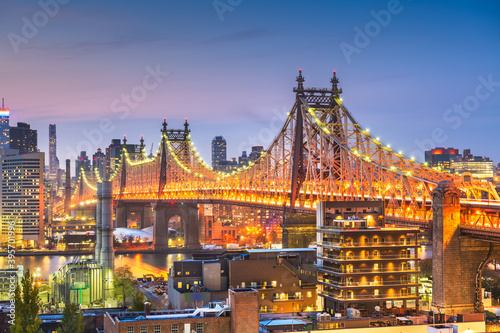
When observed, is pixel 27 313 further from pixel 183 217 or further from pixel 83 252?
pixel 183 217

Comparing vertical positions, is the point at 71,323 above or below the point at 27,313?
below

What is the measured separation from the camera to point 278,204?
8569 centimetres

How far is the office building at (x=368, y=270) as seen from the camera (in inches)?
1911

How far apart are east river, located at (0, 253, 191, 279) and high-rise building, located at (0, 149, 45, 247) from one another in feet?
73.5

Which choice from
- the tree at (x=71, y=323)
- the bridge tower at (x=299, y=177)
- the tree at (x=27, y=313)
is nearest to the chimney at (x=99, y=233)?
the bridge tower at (x=299, y=177)

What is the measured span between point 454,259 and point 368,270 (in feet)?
16.4

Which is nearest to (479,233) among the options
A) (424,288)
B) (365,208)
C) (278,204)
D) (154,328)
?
(365,208)

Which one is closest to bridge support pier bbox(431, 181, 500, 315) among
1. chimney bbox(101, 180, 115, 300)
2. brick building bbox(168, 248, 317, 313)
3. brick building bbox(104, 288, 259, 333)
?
brick building bbox(168, 248, 317, 313)

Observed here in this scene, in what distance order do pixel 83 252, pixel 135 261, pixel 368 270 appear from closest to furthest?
pixel 368 270, pixel 135 261, pixel 83 252

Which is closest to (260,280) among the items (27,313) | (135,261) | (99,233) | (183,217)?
(27,313)

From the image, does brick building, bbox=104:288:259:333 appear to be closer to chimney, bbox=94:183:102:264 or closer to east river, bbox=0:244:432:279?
chimney, bbox=94:183:102:264

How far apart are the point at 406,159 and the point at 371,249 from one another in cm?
1217

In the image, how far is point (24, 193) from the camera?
152500mm

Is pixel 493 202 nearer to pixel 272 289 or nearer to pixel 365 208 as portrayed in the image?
pixel 365 208
